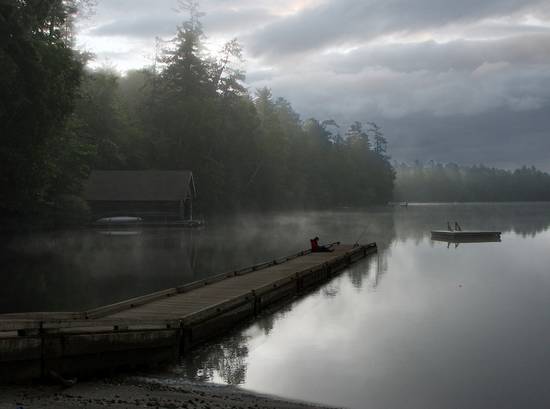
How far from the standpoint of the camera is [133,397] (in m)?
10.3

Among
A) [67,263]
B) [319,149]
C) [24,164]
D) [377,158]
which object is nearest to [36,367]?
[67,263]

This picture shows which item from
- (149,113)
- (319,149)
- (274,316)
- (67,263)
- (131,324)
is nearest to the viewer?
(131,324)

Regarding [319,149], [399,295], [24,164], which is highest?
[319,149]

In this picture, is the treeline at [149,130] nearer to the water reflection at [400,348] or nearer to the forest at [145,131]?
the forest at [145,131]

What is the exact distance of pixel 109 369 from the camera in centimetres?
1170

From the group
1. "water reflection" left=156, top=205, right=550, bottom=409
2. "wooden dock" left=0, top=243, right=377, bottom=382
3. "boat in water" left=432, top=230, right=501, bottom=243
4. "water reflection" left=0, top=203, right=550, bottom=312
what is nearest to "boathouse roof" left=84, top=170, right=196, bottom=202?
"water reflection" left=0, top=203, right=550, bottom=312

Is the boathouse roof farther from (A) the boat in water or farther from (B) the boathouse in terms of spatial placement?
(A) the boat in water

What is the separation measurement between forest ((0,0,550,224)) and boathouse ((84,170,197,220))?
13.4ft

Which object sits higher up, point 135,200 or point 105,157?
point 105,157

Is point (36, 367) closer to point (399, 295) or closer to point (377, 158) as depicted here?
point (399, 295)

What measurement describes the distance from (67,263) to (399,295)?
60.4 feet

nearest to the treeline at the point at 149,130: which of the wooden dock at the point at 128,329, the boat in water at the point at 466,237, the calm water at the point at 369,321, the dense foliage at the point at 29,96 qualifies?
the dense foliage at the point at 29,96

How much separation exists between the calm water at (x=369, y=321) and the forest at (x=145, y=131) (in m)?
9.28

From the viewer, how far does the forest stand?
129 feet
